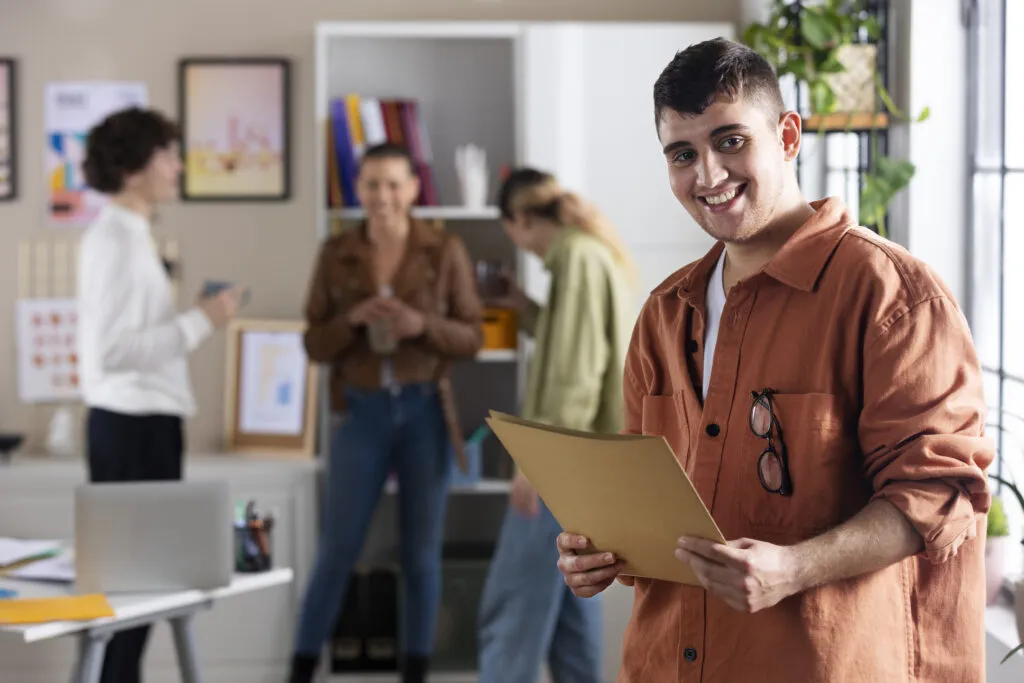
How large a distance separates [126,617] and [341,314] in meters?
1.74

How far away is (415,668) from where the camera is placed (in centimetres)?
408

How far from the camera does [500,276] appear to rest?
404cm

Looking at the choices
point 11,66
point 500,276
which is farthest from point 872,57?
point 11,66

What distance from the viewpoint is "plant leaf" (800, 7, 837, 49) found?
2951mm

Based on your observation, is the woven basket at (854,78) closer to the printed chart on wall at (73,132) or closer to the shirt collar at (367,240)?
the shirt collar at (367,240)

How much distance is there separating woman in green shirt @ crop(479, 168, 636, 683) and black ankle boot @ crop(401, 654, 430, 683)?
0.88 m

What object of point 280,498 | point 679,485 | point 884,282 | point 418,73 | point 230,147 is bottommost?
point 280,498

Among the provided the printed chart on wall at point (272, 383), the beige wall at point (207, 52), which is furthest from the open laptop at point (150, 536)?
Result: the beige wall at point (207, 52)

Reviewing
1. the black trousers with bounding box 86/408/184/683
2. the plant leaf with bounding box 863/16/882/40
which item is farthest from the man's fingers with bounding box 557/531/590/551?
the black trousers with bounding box 86/408/184/683

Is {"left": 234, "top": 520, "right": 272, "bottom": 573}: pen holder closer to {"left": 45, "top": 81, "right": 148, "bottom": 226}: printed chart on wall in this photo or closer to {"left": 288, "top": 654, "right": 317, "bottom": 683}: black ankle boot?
{"left": 288, "top": 654, "right": 317, "bottom": 683}: black ankle boot

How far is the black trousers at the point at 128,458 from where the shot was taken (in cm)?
350

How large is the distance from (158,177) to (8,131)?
1249 millimetres

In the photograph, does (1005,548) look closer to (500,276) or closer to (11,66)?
(500,276)

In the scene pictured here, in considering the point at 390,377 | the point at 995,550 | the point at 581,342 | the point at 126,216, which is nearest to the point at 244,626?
the point at 390,377
